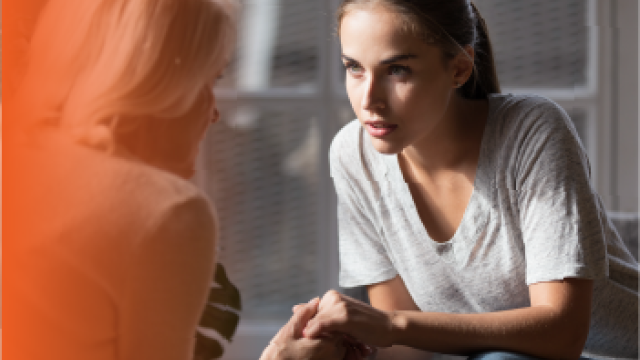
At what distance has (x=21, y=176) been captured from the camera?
0.34m

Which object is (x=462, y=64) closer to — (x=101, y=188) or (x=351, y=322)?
(x=351, y=322)

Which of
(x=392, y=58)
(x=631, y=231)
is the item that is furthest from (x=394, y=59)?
(x=631, y=231)

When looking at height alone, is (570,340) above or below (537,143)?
below

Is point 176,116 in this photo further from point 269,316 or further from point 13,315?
point 269,316

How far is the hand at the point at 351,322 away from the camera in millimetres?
620

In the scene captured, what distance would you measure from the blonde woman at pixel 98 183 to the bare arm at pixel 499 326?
0.31 meters

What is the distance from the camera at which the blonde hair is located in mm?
342

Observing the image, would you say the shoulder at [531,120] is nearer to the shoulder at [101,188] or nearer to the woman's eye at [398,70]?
the woman's eye at [398,70]

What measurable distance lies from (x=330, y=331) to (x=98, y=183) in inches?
14.6

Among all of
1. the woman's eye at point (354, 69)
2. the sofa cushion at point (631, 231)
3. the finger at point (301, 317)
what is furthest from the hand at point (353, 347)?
the sofa cushion at point (631, 231)

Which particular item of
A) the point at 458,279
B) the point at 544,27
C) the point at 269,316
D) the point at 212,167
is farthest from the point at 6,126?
the point at 544,27

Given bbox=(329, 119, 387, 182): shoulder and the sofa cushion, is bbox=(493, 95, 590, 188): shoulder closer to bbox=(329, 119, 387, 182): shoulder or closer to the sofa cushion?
bbox=(329, 119, 387, 182): shoulder

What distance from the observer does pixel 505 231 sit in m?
0.73

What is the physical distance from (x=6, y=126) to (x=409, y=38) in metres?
0.40
